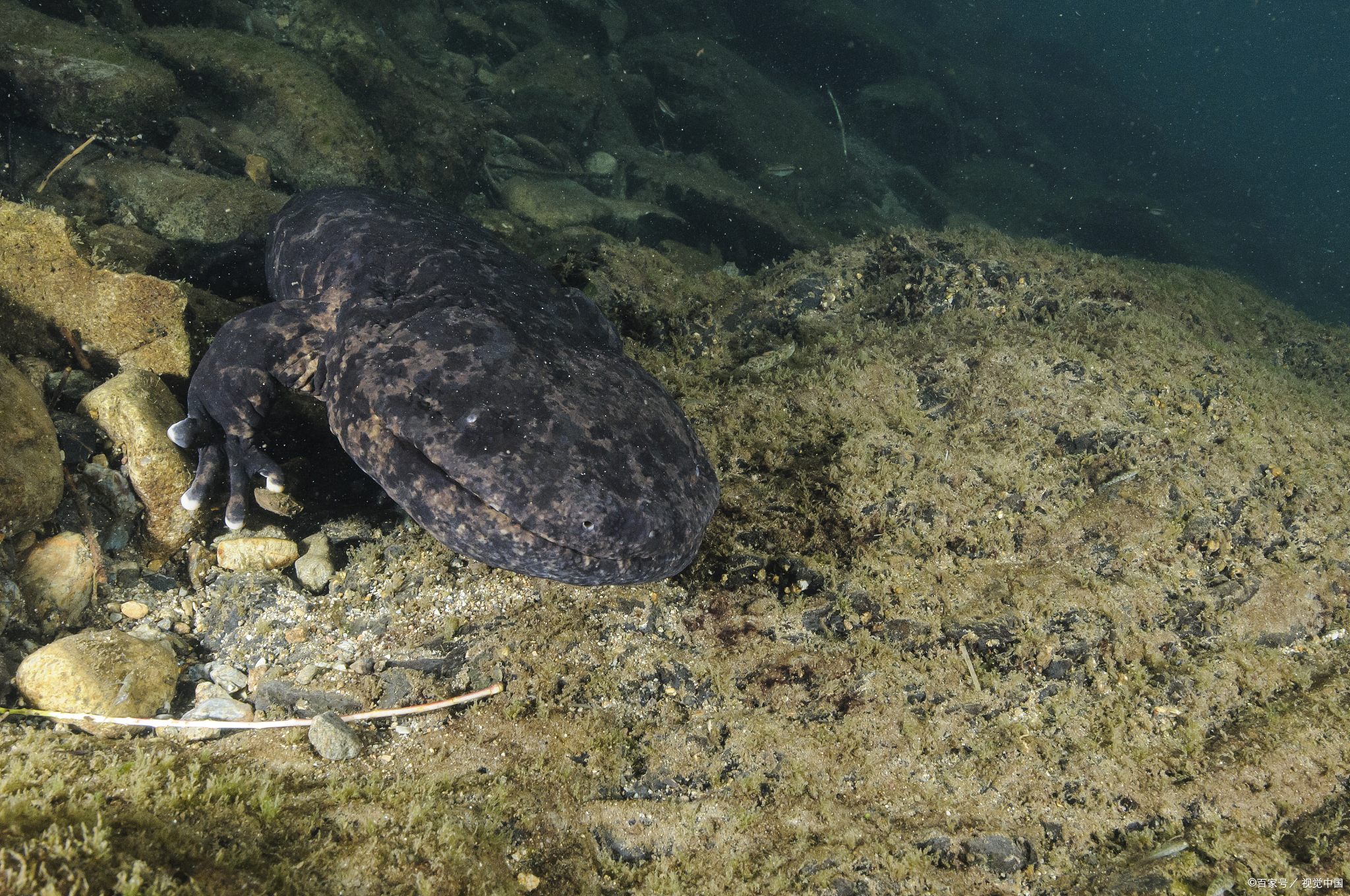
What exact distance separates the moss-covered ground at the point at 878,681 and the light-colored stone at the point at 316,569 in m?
0.22

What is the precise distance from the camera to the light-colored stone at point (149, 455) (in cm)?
345

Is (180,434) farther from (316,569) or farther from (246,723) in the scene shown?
(246,723)

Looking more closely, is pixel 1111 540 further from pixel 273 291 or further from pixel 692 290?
pixel 273 291

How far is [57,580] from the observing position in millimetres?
3014

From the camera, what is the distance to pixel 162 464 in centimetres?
351

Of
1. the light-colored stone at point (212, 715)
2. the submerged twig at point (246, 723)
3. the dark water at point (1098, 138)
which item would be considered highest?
the dark water at point (1098, 138)

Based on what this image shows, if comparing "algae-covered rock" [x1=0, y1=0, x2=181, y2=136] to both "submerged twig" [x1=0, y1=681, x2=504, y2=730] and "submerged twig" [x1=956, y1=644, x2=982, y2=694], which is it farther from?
"submerged twig" [x1=956, y1=644, x2=982, y2=694]

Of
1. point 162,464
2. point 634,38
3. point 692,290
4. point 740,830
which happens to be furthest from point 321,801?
point 634,38

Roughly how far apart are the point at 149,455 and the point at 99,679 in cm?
149

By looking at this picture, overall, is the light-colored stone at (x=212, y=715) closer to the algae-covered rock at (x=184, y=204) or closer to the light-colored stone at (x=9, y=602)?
the light-colored stone at (x=9, y=602)

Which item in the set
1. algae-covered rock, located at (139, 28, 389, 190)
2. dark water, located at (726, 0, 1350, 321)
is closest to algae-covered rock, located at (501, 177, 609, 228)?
algae-covered rock, located at (139, 28, 389, 190)

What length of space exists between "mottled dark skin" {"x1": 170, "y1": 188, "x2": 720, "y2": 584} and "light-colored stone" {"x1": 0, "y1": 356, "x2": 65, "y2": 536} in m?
0.56

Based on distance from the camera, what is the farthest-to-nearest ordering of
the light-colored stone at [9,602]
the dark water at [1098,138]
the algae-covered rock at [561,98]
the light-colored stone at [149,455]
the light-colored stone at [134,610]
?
the dark water at [1098,138], the algae-covered rock at [561,98], the light-colored stone at [149,455], the light-colored stone at [134,610], the light-colored stone at [9,602]

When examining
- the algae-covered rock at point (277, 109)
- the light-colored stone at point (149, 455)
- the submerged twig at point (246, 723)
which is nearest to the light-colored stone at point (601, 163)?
the algae-covered rock at point (277, 109)
